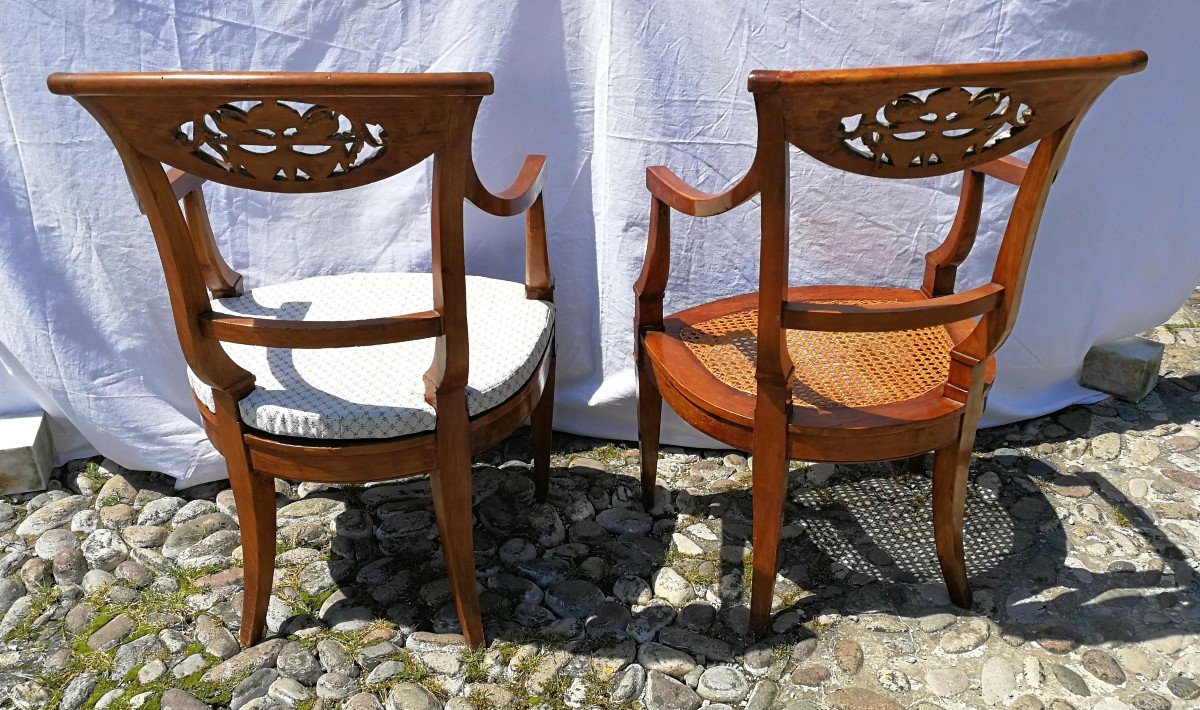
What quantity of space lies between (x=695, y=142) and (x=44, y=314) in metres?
1.94

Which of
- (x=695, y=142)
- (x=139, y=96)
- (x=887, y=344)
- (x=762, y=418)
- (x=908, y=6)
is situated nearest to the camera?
(x=139, y=96)

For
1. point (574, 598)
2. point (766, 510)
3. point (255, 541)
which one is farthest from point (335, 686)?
point (766, 510)

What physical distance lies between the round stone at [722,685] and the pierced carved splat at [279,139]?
136 centimetres

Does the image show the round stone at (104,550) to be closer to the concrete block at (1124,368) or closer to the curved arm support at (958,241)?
the curved arm support at (958,241)

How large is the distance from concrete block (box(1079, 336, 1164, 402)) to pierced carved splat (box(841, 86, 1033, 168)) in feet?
5.86

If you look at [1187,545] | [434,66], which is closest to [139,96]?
[434,66]

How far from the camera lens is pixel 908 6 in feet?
8.57

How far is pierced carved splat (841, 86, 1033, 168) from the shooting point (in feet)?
5.55

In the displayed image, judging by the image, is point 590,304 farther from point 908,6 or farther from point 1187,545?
point 1187,545

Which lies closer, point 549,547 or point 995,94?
point 995,94

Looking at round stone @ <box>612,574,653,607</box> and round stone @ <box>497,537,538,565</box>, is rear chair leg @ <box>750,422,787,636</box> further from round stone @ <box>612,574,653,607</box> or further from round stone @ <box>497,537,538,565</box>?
round stone @ <box>497,537,538,565</box>

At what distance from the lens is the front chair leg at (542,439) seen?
2.78 metres

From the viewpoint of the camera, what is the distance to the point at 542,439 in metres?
2.82

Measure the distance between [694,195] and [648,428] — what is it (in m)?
0.78
